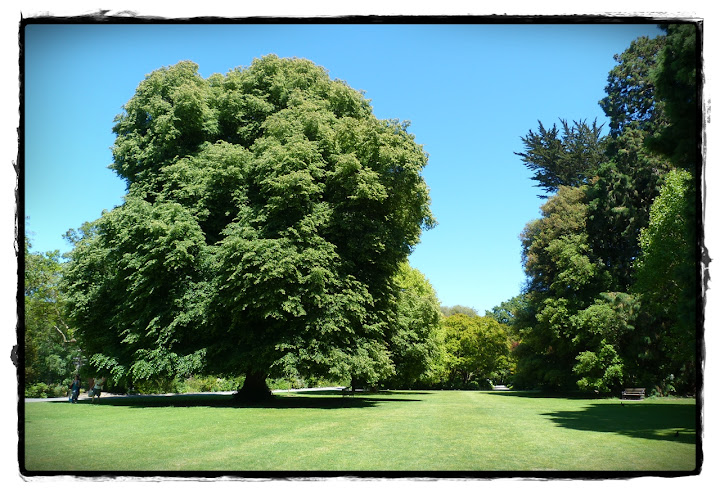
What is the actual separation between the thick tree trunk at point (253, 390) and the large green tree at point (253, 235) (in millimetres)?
100

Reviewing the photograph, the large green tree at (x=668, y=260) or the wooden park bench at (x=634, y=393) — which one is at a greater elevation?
the large green tree at (x=668, y=260)

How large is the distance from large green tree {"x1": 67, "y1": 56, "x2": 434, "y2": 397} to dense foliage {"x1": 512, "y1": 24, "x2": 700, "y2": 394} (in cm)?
1065

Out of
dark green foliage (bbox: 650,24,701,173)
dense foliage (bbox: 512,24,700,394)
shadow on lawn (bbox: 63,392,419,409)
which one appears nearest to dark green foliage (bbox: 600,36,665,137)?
dense foliage (bbox: 512,24,700,394)

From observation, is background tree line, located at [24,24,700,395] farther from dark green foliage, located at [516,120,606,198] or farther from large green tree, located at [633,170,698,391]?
dark green foliage, located at [516,120,606,198]

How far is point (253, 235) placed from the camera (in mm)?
21781

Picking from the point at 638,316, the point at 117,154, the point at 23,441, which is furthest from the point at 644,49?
the point at 23,441

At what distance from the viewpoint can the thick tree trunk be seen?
1011 inches

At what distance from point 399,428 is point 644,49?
24420 millimetres

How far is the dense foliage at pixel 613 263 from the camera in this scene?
80.0ft

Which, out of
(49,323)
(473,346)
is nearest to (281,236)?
(49,323)

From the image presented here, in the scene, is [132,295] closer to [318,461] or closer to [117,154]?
[117,154]

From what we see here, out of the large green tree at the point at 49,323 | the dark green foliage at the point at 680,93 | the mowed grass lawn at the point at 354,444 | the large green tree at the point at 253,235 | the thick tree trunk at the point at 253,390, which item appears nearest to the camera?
the mowed grass lawn at the point at 354,444

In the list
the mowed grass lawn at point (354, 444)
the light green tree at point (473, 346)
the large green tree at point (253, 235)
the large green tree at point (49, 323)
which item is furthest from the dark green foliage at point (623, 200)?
the large green tree at point (49, 323)

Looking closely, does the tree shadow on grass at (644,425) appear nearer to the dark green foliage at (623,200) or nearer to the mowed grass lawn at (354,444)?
the mowed grass lawn at (354,444)
